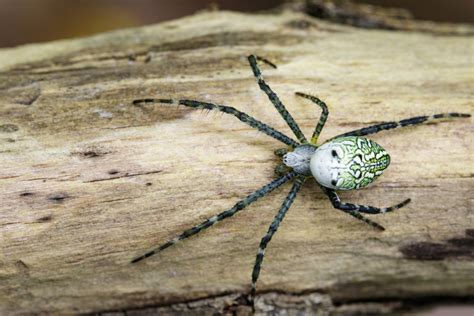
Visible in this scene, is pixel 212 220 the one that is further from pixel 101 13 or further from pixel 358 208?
pixel 101 13

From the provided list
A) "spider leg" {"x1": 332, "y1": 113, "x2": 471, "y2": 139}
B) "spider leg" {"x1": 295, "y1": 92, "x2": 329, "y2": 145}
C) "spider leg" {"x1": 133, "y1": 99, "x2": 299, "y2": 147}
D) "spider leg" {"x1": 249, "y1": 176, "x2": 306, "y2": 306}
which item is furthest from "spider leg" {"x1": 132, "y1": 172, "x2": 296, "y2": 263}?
"spider leg" {"x1": 332, "y1": 113, "x2": 471, "y2": 139}

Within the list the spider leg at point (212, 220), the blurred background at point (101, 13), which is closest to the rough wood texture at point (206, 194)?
the spider leg at point (212, 220)

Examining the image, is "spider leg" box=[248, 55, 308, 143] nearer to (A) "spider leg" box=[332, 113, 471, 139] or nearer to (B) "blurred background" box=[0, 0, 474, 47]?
(A) "spider leg" box=[332, 113, 471, 139]

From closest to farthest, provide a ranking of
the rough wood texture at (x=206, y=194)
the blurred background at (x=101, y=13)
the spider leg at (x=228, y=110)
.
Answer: the rough wood texture at (x=206, y=194)
the spider leg at (x=228, y=110)
the blurred background at (x=101, y=13)

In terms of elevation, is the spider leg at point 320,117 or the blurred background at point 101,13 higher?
the blurred background at point 101,13

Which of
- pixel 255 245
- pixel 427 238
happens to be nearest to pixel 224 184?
pixel 255 245

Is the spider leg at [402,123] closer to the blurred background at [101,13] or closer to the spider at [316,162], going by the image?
the spider at [316,162]
